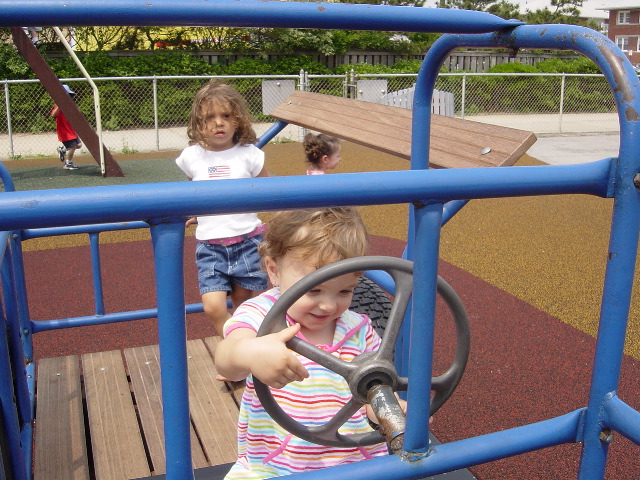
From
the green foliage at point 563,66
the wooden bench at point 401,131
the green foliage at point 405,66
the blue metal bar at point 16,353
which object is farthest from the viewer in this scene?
the green foliage at point 563,66

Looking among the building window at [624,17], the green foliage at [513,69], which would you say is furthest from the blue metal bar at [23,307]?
the building window at [624,17]

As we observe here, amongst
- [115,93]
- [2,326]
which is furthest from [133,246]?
[115,93]

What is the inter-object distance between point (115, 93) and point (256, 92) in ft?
9.67

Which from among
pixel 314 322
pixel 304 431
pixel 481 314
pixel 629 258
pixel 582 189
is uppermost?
pixel 582 189

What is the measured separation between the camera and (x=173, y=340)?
0.86 metres

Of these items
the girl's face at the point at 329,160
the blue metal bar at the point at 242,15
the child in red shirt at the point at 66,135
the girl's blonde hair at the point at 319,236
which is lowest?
the child in red shirt at the point at 66,135

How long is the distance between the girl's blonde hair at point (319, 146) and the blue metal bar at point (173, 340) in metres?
2.73

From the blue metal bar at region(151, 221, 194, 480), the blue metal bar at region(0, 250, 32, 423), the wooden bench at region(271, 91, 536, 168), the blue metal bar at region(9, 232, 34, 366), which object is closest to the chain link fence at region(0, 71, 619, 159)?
the blue metal bar at region(9, 232, 34, 366)

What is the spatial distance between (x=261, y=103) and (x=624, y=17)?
42.6 metres

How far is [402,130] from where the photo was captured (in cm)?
207

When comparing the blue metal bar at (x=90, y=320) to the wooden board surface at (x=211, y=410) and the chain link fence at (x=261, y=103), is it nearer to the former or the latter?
the wooden board surface at (x=211, y=410)

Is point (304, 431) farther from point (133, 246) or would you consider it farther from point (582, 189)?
point (133, 246)

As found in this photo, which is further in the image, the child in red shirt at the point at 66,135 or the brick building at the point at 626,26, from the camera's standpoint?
the brick building at the point at 626,26

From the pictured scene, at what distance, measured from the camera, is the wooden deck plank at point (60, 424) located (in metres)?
1.93
